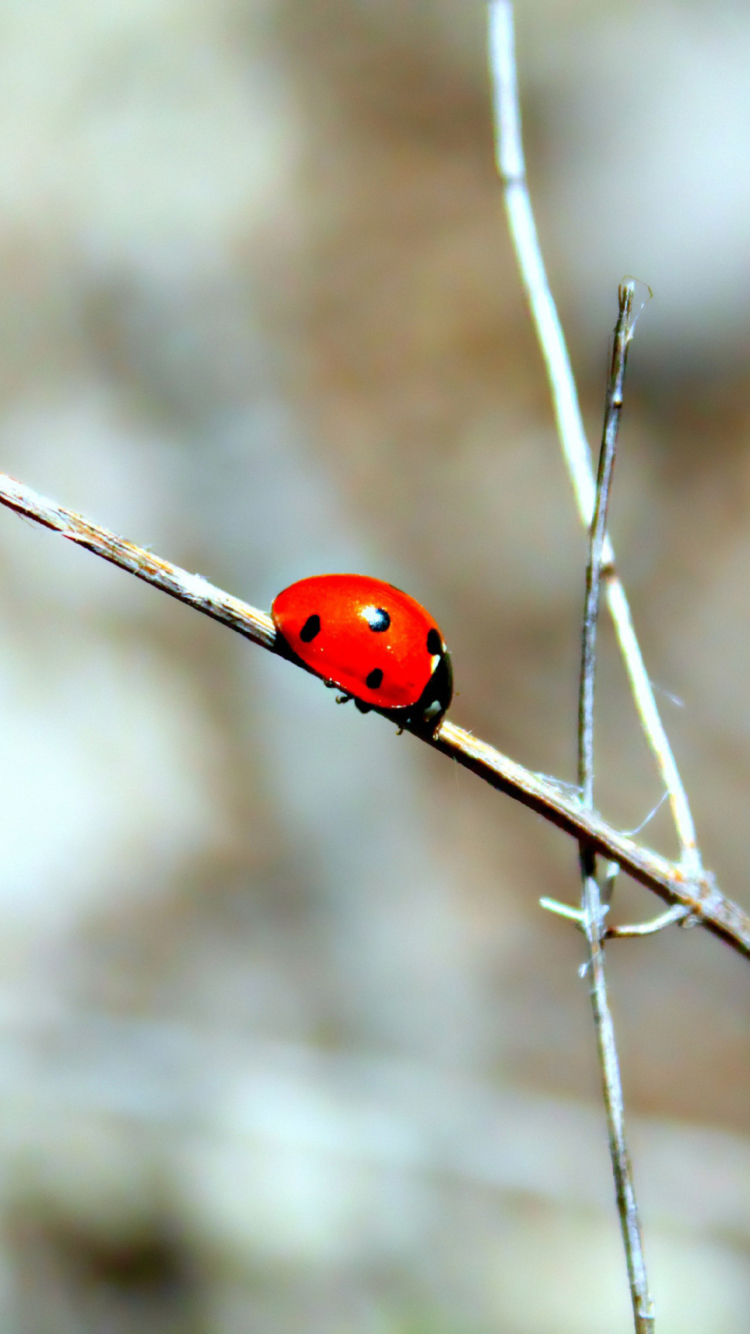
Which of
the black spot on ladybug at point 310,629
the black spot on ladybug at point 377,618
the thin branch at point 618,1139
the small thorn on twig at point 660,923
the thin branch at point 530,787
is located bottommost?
the thin branch at point 618,1139

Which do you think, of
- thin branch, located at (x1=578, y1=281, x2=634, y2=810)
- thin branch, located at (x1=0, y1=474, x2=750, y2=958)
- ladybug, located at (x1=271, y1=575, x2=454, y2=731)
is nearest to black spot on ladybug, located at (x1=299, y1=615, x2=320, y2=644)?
ladybug, located at (x1=271, y1=575, x2=454, y2=731)

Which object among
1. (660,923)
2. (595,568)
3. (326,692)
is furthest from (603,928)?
(326,692)

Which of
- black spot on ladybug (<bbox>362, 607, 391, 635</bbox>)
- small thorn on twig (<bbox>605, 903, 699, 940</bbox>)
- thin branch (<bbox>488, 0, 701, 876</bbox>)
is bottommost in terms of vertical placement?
small thorn on twig (<bbox>605, 903, 699, 940</bbox>)

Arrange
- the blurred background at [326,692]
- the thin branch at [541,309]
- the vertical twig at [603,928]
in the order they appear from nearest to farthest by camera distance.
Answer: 1. the vertical twig at [603,928]
2. the thin branch at [541,309]
3. the blurred background at [326,692]

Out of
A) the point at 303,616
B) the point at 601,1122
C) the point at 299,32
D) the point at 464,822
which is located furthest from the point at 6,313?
the point at 601,1122

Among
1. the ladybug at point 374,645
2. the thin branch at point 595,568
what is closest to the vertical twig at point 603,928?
the thin branch at point 595,568

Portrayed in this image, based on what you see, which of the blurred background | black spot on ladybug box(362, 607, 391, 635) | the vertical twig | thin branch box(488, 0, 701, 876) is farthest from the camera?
the blurred background

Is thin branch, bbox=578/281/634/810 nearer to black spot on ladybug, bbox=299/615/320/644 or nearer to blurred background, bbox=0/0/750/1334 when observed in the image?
black spot on ladybug, bbox=299/615/320/644

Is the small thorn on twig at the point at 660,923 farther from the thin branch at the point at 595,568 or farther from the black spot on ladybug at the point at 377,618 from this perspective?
the black spot on ladybug at the point at 377,618

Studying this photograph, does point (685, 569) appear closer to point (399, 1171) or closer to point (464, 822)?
point (464, 822)
